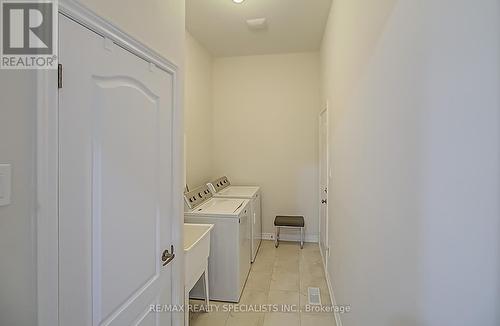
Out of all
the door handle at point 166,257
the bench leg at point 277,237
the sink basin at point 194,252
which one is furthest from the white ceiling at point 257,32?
the bench leg at point 277,237

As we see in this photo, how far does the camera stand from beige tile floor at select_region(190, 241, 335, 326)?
7.72ft

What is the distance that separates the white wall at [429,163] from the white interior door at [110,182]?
112 cm

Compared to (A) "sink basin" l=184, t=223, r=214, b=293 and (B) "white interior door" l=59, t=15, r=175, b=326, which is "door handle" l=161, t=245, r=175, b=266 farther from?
(A) "sink basin" l=184, t=223, r=214, b=293

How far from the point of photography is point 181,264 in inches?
66.2

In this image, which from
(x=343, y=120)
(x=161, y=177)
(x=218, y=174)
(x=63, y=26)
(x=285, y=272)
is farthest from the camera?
(x=218, y=174)

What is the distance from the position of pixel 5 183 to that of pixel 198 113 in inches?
128

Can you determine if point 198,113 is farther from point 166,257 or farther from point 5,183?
point 5,183

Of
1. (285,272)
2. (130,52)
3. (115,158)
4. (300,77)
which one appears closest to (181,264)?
(115,158)

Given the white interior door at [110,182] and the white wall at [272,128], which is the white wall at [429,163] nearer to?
the white interior door at [110,182]

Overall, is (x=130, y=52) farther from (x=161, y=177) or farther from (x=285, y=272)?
(x=285, y=272)

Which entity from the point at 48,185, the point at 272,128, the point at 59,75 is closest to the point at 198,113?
the point at 272,128

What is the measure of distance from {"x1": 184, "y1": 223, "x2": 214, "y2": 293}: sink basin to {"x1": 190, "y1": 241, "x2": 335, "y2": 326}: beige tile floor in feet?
1.69

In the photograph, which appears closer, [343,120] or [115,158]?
[115,158]

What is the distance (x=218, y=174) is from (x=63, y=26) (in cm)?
383
